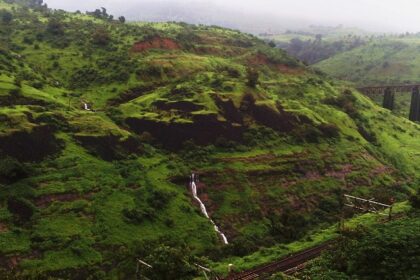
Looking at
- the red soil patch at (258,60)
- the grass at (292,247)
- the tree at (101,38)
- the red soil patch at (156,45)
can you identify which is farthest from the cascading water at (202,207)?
the red soil patch at (258,60)

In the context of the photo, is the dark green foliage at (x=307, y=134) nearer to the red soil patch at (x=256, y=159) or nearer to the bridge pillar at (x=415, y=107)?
the red soil patch at (x=256, y=159)

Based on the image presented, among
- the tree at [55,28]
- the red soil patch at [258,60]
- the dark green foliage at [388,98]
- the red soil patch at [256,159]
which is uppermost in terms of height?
the tree at [55,28]

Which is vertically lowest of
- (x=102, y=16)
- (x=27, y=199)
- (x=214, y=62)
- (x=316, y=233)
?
(x=316, y=233)

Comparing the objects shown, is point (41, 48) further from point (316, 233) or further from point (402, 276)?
point (402, 276)

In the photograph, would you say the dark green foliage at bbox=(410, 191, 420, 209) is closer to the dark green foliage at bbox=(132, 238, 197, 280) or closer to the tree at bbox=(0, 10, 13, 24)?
the dark green foliage at bbox=(132, 238, 197, 280)

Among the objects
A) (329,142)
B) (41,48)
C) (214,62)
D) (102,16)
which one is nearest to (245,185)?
(329,142)

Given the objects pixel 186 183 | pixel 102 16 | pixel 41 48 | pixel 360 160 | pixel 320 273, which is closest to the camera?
pixel 320 273

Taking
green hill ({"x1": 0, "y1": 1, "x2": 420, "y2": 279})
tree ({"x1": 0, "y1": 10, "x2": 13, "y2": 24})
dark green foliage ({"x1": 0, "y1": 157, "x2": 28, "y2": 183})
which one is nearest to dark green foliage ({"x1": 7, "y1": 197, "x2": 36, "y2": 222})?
green hill ({"x1": 0, "y1": 1, "x2": 420, "y2": 279})

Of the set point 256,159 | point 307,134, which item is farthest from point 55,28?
point 307,134
